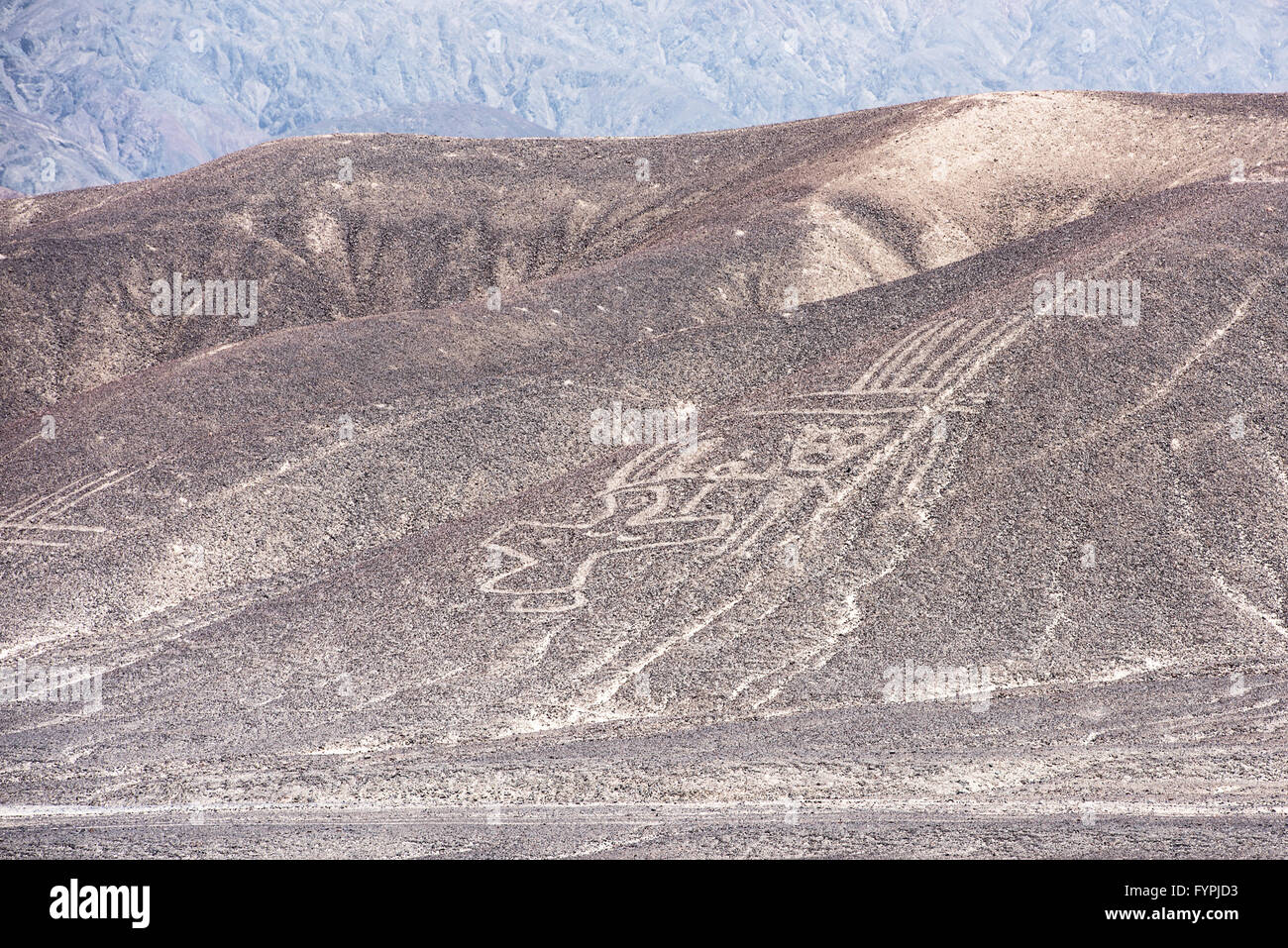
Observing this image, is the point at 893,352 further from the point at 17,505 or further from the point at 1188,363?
the point at 17,505

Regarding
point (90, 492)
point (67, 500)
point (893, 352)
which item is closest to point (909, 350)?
point (893, 352)

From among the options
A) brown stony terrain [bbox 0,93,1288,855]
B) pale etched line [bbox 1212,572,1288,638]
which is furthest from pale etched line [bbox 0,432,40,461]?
pale etched line [bbox 1212,572,1288,638]

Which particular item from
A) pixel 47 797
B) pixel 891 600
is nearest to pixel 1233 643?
pixel 891 600

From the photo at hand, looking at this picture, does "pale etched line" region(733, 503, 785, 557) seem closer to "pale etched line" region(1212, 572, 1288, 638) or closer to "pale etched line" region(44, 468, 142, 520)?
"pale etched line" region(1212, 572, 1288, 638)

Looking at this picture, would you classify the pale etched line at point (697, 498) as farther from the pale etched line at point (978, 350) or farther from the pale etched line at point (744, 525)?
the pale etched line at point (978, 350)

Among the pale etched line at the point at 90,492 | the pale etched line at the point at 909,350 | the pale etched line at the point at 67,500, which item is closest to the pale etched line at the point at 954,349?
the pale etched line at the point at 909,350

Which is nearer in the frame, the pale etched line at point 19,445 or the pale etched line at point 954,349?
the pale etched line at point 954,349
